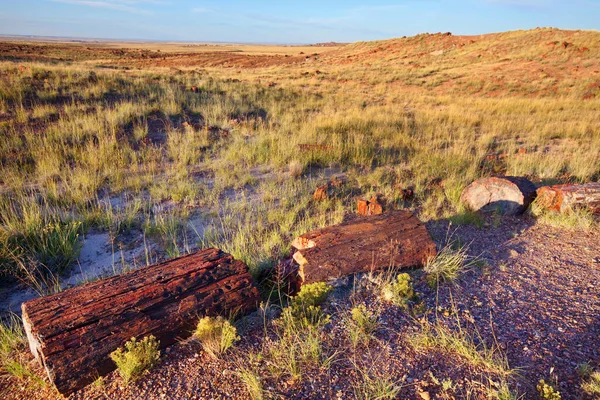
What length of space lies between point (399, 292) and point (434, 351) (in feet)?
1.94

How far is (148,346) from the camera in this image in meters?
2.13

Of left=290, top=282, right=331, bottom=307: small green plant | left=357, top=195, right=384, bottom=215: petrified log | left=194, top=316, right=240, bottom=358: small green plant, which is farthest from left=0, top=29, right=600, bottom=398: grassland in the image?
left=194, top=316, right=240, bottom=358: small green plant

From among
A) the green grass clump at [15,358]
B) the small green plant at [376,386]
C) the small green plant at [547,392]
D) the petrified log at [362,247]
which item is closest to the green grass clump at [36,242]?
the green grass clump at [15,358]

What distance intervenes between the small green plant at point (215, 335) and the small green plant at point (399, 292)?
124cm

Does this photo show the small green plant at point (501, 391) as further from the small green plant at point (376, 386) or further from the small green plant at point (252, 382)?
the small green plant at point (252, 382)

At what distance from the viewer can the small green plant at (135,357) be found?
6.70 feet

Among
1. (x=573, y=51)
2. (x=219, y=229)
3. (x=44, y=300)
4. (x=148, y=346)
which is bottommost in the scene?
(x=219, y=229)

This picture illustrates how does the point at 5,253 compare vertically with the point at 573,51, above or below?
below

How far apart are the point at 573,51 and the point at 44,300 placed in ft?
104

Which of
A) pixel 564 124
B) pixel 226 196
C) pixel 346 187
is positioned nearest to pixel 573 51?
pixel 564 124

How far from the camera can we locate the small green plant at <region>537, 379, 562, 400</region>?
1.93 m

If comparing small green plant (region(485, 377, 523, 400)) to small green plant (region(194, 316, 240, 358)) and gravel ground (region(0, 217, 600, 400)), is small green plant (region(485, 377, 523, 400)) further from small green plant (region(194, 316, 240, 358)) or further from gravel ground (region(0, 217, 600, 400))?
small green plant (region(194, 316, 240, 358))

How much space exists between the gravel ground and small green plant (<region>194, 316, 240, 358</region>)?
0.06m

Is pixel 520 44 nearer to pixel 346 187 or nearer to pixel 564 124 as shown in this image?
pixel 564 124
